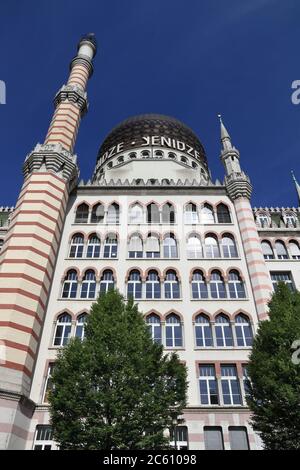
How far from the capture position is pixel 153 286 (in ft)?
77.9

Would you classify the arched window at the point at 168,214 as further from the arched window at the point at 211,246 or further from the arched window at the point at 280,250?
the arched window at the point at 280,250

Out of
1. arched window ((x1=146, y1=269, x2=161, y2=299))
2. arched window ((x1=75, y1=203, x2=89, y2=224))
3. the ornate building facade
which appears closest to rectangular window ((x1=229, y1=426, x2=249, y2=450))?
the ornate building facade

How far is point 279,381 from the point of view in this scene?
47.1 ft

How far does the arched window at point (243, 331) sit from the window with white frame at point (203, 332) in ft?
5.93

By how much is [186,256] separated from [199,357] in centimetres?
746

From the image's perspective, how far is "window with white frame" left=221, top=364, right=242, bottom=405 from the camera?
19.5 metres

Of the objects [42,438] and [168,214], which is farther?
[168,214]

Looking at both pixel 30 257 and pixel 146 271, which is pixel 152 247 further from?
pixel 30 257

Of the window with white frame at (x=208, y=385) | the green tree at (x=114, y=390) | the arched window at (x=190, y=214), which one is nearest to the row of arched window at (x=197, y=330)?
the window with white frame at (x=208, y=385)

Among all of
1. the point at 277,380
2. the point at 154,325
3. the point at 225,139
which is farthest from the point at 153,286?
the point at 225,139

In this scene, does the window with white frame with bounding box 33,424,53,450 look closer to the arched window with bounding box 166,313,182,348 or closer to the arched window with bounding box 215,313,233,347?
the arched window with bounding box 166,313,182,348

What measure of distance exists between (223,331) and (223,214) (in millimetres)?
10154

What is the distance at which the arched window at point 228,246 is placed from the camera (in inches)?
1006

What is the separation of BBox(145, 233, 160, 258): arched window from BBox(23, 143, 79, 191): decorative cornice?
8.34m
